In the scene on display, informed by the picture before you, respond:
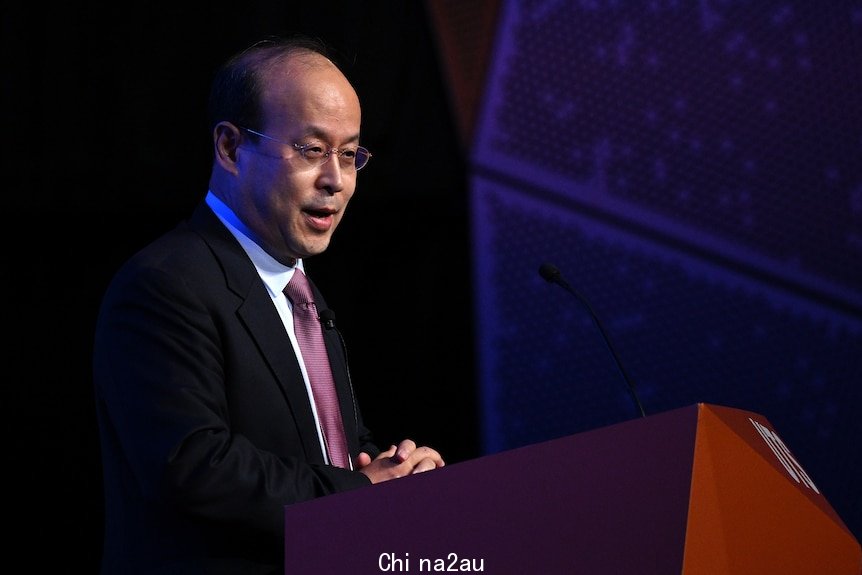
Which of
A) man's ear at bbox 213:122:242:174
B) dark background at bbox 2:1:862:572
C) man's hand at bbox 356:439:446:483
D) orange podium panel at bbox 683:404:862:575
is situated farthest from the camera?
dark background at bbox 2:1:862:572

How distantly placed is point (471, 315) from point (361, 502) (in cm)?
209

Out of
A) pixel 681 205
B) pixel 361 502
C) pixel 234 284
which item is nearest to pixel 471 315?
pixel 681 205

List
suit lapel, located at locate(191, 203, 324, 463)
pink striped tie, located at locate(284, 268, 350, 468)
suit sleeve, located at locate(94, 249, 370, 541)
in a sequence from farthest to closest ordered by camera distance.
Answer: pink striped tie, located at locate(284, 268, 350, 468)
suit lapel, located at locate(191, 203, 324, 463)
suit sleeve, located at locate(94, 249, 370, 541)

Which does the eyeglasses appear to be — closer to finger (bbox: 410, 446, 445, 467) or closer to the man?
the man

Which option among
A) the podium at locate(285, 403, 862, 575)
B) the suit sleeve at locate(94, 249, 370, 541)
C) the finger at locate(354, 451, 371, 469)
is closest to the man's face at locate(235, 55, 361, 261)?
the suit sleeve at locate(94, 249, 370, 541)

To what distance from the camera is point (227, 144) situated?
6.40 feet

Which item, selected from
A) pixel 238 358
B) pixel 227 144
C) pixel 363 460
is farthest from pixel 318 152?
pixel 363 460

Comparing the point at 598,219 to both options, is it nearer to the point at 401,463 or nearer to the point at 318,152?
the point at 318,152

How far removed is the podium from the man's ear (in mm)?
1042

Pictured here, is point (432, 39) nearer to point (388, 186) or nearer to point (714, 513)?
point (388, 186)

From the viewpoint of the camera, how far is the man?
148 centimetres

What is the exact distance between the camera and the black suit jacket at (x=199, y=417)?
146 centimetres

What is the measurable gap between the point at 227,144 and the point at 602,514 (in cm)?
126

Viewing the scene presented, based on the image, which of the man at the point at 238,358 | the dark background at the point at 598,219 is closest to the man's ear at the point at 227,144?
the man at the point at 238,358
